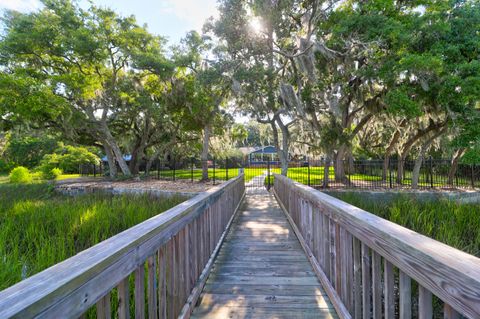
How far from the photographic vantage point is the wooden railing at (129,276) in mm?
751

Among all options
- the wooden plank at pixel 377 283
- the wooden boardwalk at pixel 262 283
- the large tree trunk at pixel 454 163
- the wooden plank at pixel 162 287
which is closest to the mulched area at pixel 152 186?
the wooden boardwalk at pixel 262 283

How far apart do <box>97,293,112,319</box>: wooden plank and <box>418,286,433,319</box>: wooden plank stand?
139 centimetres

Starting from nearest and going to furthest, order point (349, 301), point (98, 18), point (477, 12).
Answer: point (349, 301) → point (477, 12) → point (98, 18)

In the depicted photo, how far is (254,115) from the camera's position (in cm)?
1254

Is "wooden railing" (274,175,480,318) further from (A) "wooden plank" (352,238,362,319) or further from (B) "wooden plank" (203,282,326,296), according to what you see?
(B) "wooden plank" (203,282,326,296)

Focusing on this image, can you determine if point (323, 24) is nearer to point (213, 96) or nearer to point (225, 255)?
point (213, 96)

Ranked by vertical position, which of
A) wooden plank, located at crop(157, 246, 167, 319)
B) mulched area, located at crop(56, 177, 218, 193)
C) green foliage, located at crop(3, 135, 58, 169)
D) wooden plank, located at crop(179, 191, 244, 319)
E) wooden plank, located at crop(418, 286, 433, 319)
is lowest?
wooden plank, located at crop(179, 191, 244, 319)

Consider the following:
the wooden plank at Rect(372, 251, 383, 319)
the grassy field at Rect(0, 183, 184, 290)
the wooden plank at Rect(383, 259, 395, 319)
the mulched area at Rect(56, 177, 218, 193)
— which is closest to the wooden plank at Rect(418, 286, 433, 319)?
the wooden plank at Rect(383, 259, 395, 319)

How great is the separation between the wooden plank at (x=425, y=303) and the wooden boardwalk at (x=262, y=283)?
4.15 feet

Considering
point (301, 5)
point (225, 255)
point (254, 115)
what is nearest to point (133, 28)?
point (254, 115)

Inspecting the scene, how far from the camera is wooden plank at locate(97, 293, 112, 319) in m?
1.04

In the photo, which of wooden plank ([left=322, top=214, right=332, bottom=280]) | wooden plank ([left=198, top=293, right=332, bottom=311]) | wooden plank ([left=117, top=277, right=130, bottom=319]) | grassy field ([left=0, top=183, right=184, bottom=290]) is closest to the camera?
wooden plank ([left=117, top=277, right=130, bottom=319])

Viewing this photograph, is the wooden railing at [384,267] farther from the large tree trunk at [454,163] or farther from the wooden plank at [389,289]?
the large tree trunk at [454,163]

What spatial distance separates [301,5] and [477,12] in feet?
19.3
